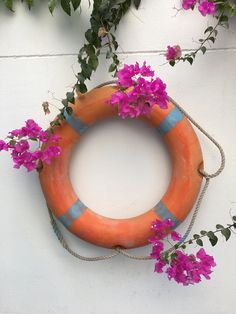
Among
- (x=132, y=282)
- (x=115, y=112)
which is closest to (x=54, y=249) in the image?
(x=132, y=282)

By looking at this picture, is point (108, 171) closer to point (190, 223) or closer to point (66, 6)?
point (190, 223)

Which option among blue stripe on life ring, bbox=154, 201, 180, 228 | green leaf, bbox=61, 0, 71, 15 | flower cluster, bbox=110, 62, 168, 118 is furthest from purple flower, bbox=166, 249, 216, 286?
green leaf, bbox=61, 0, 71, 15

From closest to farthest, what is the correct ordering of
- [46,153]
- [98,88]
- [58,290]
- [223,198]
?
[46,153] → [98,88] → [223,198] → [58,290]

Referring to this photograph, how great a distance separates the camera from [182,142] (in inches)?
61.4

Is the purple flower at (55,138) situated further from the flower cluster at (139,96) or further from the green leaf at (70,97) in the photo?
the flower cluster at (139,96)

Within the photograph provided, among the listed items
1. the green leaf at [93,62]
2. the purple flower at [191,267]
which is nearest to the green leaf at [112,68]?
the green leaf at [93,62]

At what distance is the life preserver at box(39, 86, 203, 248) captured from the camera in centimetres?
156

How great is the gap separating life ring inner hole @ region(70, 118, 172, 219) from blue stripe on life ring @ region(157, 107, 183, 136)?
115mm

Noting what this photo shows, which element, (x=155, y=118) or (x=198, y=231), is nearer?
(x=155, y=118)

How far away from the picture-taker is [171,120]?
156 cm

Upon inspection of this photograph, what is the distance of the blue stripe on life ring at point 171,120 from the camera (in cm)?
156

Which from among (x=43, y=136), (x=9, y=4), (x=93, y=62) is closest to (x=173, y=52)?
(x=93, y=62)

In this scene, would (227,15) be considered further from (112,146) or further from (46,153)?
(46,153)

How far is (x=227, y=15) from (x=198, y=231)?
79 centimetres
